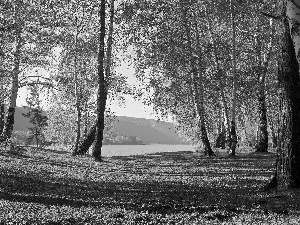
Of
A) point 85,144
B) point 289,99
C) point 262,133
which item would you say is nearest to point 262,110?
point 262,133

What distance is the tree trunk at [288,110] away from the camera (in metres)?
10.5

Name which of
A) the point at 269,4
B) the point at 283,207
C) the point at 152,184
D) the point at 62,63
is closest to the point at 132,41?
the point at 62,63

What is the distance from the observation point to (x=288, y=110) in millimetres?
10578

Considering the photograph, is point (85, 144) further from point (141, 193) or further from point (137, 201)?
point (137, 201)

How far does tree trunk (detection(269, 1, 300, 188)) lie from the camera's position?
34.3 ft

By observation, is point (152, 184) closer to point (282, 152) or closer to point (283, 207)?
point (282, 152)

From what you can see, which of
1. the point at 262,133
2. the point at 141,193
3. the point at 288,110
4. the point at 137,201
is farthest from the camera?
the point at 262,133

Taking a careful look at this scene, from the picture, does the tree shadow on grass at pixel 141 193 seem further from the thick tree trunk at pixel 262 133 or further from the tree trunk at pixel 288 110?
the thick tree trunk at pixel 262 133

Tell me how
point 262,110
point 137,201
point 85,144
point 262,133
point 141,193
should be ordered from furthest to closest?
point 262,110, point 262,133, point 85,144, point 141,193, point 137,201

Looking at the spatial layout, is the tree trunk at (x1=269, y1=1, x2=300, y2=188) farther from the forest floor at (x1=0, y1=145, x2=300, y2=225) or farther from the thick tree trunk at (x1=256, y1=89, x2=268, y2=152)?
the thick tree trunk at (x1=256, y1=89, x2=268, y2=152)

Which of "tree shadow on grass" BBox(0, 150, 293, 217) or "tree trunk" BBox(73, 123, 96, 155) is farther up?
"tree trunk" BBox(73, 123, 96, 155)

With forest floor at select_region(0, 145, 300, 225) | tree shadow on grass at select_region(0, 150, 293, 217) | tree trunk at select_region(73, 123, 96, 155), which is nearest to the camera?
forest floor at select_region(0, 145, 300, 225)

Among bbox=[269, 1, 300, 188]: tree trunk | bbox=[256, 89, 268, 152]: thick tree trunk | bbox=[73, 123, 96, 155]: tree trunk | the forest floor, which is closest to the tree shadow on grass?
the forest floor

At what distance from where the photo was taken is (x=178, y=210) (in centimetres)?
859
